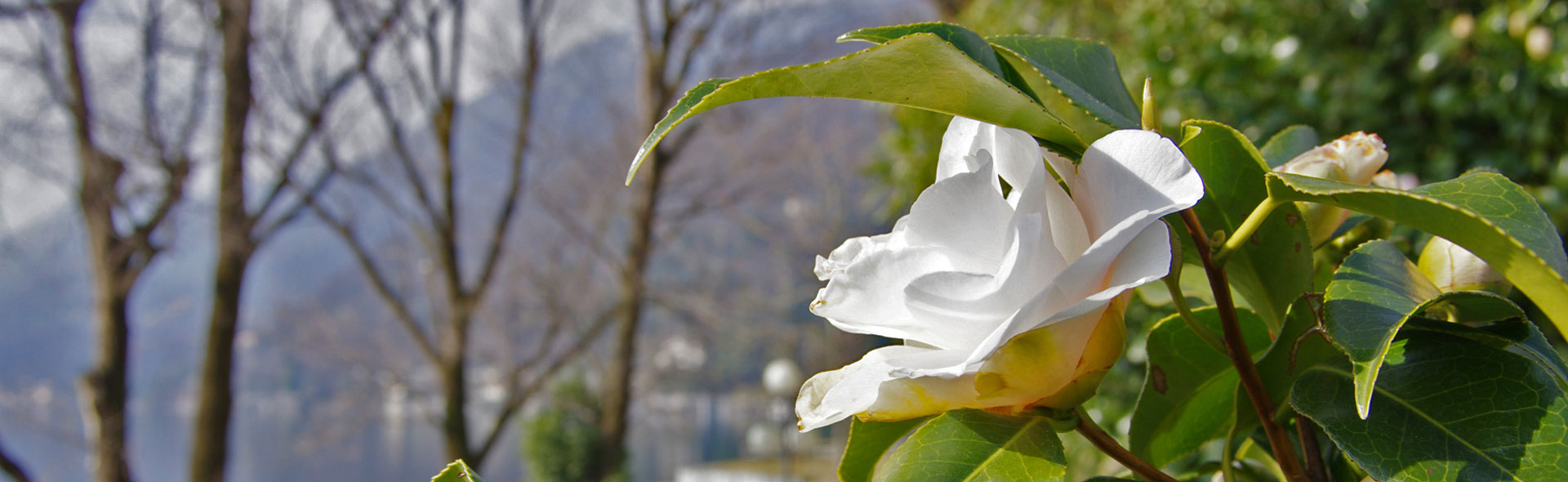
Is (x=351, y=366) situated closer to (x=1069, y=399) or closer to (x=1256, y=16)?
(x=1256, y=16)

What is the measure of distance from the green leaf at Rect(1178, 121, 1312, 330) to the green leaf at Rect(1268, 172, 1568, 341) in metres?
0.06

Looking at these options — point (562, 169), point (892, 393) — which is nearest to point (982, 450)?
point (892, 393)

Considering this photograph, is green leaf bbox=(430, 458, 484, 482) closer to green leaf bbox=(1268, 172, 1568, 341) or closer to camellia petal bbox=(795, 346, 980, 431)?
camellia petal bbox=(795, 346, 980, 431)

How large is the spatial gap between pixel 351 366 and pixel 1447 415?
8.95 m

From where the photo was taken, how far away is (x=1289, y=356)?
279 mm

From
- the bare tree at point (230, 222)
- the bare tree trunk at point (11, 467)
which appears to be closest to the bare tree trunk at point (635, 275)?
the bare tree at point (230, 222)

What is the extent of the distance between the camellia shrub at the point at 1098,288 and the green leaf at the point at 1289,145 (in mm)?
99

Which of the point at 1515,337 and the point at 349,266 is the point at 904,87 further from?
the point at 349,266

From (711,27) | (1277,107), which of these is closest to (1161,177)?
(1277,107)

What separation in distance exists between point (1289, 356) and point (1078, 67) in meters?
0.12

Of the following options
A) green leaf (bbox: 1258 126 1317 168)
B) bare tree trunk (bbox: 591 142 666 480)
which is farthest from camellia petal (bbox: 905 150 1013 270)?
bare tree trunk (bbox: 591 142 666 480)

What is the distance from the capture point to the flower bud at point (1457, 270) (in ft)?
0.88

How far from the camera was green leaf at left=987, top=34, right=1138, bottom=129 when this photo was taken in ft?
0.86

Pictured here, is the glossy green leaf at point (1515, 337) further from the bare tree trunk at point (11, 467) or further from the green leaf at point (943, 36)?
the bare tree trunk at point (11, 467)
